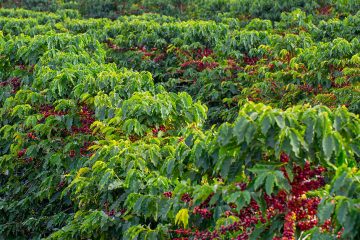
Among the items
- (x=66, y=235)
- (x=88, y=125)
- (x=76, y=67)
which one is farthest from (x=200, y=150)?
(x=76, y=67)

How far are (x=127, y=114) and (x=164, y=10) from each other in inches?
481

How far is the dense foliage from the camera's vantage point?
2.87m

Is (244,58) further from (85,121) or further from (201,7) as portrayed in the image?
(201,7)

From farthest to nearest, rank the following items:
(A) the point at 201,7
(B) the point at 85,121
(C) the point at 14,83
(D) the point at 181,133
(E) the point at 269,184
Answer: (A) the point at 201,7
(C) the point at 14,83
(B) the point at 85,121
(D) the point at 181,133
(E) the point at 269,184

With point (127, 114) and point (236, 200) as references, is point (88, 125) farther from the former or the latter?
point (236, 200)

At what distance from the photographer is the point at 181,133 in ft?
16.2

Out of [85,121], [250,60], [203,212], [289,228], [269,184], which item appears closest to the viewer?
[269,184]

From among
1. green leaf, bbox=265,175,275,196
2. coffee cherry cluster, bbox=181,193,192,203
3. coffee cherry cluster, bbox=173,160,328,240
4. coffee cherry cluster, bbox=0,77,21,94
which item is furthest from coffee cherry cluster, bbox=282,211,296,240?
coffee cherry cluster, bbox=0,77,21,94

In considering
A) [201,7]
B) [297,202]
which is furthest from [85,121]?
[201,7]

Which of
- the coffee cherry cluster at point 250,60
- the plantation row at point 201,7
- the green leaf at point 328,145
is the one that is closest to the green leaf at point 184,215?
the green leaf at point 328,145

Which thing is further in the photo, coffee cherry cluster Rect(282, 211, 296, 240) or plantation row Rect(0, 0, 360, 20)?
plantation row Rect(0, 0, 360, 20)

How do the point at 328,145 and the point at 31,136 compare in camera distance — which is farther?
the point at 31,136

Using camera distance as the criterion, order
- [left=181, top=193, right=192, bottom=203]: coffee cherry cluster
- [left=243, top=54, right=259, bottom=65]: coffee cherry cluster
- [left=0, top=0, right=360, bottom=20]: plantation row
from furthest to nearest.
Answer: [left=0, top=0, right=360, bottom=20]: plantation row → [left=243, top=54, right=259, bottom=65]: coffee cherry cluster → [left=181, top=193, right=192, bottom=203]: coffee cherry cluster

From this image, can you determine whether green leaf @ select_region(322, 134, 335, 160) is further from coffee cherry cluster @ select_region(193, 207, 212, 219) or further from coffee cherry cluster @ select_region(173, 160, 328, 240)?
coffee cherry cluster @ select_region(193, 207, 212, 219)
